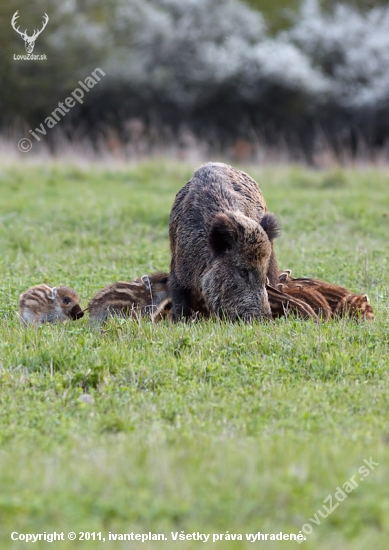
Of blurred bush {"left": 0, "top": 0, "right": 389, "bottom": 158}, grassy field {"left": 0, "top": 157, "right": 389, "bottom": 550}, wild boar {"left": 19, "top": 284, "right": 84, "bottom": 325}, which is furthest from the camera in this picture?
blurred bush {"left": 0, "top": 0, "right": 389, "bottom": 158}

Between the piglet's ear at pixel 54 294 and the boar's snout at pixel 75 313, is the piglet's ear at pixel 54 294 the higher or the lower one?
the higher one

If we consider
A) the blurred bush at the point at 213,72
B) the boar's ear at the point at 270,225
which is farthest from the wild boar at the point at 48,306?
the blurred bush at the point at 213,72

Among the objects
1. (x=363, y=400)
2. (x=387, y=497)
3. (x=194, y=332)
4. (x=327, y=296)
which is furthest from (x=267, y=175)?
(x=387, y=497)

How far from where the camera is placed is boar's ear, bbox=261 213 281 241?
782cm

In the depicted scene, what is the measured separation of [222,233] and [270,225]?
21.5 inches

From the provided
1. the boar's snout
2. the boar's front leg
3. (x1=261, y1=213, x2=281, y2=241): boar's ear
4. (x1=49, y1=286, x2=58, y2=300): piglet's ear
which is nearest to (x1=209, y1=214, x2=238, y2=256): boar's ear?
(x1=261, y1=213, x2=281, y2=241): boar's ear

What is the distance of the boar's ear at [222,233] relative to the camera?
750cm

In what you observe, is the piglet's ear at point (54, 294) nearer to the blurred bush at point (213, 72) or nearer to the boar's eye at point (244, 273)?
the boar's eye at point (244, 273)

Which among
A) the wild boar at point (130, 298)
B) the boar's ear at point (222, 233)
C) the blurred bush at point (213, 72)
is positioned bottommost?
the wild boar at point (130, 298)

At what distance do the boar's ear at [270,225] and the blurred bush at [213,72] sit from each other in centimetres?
2219

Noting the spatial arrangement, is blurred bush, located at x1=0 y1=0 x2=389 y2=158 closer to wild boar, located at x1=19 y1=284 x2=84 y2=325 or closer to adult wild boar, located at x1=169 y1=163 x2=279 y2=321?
adult wild boar, located at x1=169 y1=163 x2=279 y2=321

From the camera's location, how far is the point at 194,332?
22.5 ft

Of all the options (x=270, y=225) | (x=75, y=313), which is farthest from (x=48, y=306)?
(x=270, y=225)

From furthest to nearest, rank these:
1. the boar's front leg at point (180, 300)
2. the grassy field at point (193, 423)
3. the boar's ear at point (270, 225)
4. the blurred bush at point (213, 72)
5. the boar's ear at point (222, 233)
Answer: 1. the blurred bush at point (213, 72)
2. the boar's front leg at point (180, 300)
3. the boar's ear at point (270, 225)
4. the boar's ear at point (222, 233)
5. the grassy field at point (193, 423)
